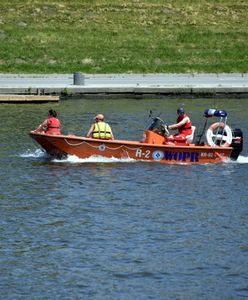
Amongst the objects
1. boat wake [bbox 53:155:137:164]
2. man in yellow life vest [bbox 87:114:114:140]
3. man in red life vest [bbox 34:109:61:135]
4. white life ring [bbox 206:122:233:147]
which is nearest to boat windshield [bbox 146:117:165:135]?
boat wake [bbox 53:155:137:164]

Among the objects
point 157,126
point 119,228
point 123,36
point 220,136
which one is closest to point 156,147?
point 157,126

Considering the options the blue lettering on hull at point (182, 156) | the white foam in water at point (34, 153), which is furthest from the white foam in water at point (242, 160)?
the white foam in water at point (34, 153)

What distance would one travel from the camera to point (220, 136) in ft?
117

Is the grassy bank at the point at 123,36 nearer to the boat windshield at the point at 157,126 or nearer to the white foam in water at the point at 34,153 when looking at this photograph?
the white foam in water at the point at 34,153

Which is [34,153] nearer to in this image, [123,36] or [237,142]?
[237,142]

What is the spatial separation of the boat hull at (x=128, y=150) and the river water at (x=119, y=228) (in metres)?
0.32

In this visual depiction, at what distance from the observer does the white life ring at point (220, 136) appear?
3556cm

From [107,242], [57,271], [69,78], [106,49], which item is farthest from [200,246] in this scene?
[106,49]

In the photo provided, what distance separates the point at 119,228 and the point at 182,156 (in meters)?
9.34

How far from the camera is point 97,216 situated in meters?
27.7

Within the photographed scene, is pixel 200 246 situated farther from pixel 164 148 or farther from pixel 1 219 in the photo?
pixel 164 148

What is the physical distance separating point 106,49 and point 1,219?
156 ft

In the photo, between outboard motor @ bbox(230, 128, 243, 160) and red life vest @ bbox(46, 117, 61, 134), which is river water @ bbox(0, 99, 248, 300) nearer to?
outboard motor @ bbox(230, 128, 243, 160)

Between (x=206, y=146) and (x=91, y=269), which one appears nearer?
(x=91, y=269)
